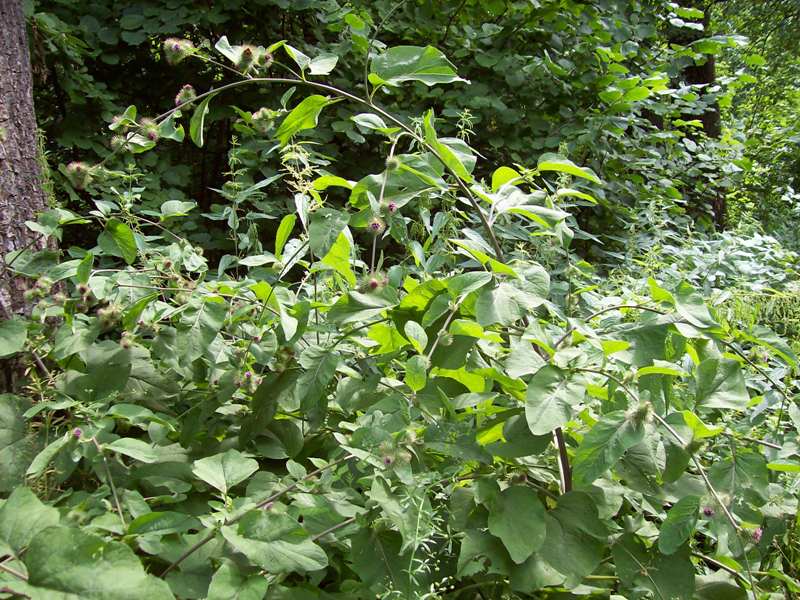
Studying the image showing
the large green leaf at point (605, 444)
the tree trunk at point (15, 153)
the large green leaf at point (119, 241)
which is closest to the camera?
the large green leaf at point (605, 444)

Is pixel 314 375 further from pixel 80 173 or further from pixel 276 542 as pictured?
pixel 80 173

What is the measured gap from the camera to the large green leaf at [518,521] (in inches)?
43.7

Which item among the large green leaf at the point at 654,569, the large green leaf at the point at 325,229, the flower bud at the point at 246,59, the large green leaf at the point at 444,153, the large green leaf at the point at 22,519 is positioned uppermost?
the flower bud at the point at 246,59

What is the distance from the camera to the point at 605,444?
110 centimetres

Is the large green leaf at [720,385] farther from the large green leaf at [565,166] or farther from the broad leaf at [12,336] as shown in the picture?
the broad leaf at [12,336]

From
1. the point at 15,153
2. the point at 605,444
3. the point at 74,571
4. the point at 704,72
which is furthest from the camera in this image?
the point at 704,72

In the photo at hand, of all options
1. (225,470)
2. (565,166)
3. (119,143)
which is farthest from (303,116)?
(225,470)

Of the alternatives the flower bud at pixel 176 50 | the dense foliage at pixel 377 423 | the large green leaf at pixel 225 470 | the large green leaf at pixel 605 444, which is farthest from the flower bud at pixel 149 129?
the large green leaf at pixel 605 444

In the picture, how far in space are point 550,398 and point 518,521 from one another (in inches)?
8.4

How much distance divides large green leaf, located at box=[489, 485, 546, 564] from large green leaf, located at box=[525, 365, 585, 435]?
0.18 metres

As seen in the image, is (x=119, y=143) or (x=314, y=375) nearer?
(x=314, y=375)

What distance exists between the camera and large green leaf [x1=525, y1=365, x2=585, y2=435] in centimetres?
106

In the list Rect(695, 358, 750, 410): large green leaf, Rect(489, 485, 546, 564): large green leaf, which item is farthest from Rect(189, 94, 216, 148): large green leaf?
Rect(695, 358, 750, 410): large green leaf

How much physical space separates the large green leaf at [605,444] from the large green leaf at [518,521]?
9cm
